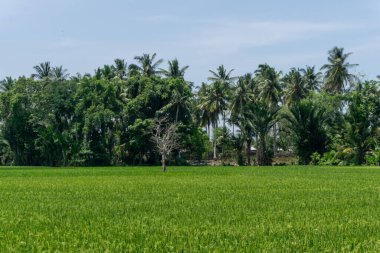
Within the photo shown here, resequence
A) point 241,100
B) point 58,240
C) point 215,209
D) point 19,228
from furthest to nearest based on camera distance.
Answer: point 241,100 < point 215,209 < point 19,228 < point 58,240

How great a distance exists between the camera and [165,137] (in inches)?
1745

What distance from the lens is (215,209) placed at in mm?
11727

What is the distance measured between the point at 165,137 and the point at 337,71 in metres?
29.0

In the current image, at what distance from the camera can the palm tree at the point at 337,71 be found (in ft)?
204

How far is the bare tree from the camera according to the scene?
43031 millimetres

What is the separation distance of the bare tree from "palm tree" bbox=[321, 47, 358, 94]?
71.9 feet

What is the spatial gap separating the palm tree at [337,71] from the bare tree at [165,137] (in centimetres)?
2191

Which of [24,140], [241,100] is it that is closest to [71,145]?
[24,140]

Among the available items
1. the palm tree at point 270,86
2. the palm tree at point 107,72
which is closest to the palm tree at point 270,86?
the palm tree at point 270,86

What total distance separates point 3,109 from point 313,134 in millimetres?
36449

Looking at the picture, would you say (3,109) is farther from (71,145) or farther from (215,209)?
(215,209)

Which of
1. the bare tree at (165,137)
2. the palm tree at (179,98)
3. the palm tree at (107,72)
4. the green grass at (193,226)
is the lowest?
the green grass at (193,226)

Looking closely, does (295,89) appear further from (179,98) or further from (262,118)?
(179,98)

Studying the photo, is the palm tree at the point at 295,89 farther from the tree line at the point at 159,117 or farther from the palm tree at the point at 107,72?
the palm tree at the point at 107,72
